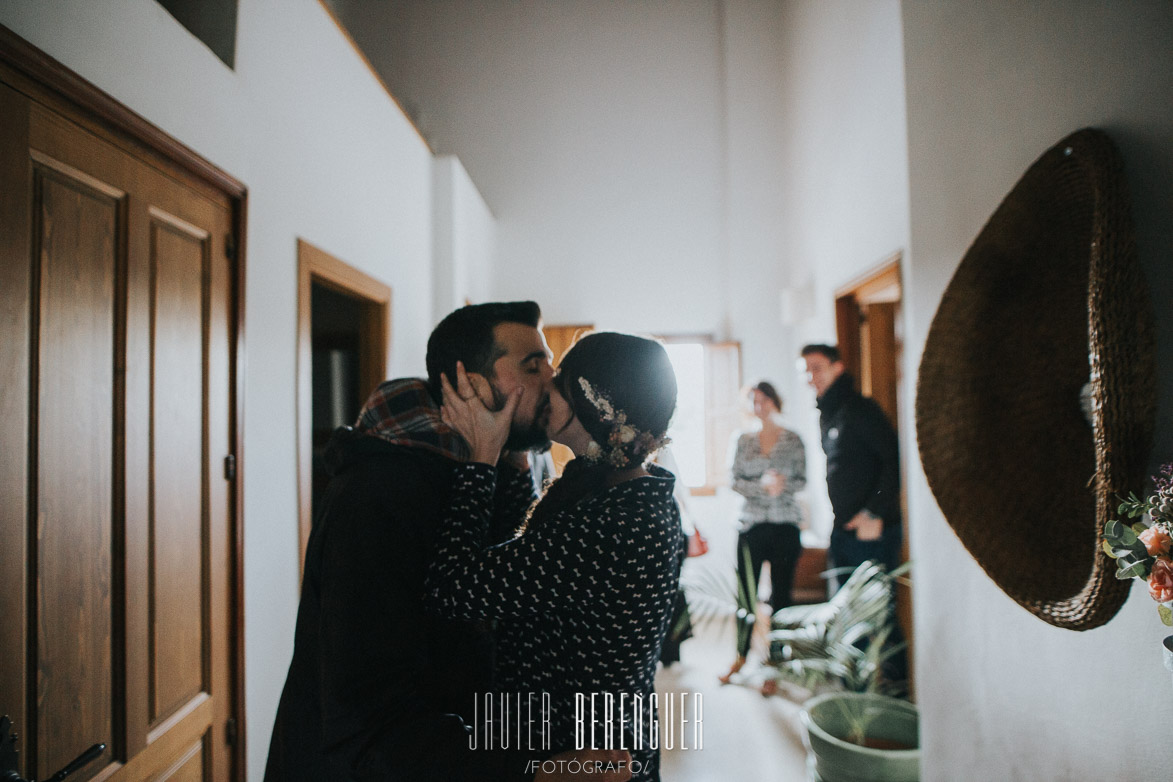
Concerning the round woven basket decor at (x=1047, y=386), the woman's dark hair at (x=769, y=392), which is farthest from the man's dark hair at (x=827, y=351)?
the round woven basket decor at (x=1047, y=386)

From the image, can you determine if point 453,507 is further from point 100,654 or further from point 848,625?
point 848,625

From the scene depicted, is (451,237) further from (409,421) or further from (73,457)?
(409,421)

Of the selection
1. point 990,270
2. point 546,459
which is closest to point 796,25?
point 990,270

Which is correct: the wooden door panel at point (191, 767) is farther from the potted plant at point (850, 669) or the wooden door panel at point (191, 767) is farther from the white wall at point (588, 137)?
the white wall at point (588, 137)

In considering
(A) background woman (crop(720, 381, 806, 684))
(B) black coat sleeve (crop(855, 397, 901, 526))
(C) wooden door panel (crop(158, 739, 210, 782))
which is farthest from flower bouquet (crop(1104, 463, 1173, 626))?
(A) background woman (crop(720, 381, 806, 684))

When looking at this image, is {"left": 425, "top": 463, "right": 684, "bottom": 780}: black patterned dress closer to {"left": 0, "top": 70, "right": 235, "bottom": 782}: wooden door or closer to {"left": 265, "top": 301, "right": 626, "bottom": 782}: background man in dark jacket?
{"left": 265, "top": 301, "right": 626, "bottom": 782}: background man in dark jacket

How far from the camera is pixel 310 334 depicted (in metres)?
2.40

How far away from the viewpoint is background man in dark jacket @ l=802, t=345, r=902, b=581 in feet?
9.23

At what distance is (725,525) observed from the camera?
4.75m

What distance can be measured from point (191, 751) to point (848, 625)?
1808 millimetres

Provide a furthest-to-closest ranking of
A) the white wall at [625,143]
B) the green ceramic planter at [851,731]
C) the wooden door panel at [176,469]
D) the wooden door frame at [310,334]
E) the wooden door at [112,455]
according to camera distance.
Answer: the white wall at [625,143]
the wooden door frame at [310,334]
the green ceramic planter at [851,731]
the wooden door panel at [176,469]
the wooden door at [112,455]

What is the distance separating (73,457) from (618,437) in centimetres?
97

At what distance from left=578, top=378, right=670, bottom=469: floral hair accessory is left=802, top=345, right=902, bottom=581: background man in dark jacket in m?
2.07

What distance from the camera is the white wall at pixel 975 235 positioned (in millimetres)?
1076
